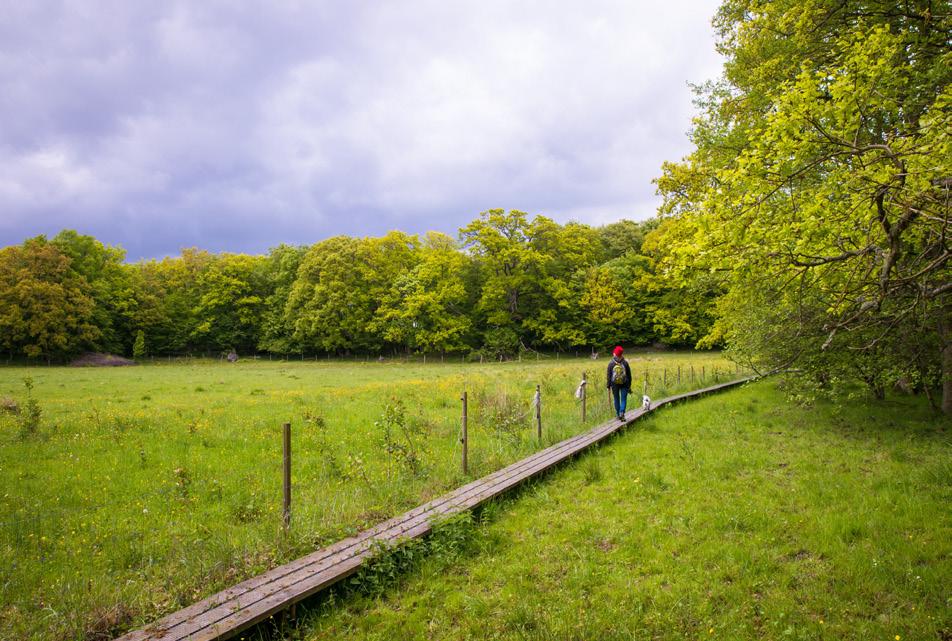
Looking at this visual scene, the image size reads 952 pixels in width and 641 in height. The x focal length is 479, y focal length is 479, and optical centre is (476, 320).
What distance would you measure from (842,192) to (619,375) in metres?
7.86

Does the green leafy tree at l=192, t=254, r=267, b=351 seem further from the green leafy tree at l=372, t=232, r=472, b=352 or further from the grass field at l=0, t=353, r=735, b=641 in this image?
the grass field at l=0, t=353, r=735, b=641

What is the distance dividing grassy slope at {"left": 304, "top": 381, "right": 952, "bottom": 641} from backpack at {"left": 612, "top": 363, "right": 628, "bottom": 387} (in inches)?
138

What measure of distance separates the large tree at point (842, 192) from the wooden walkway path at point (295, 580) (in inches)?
172

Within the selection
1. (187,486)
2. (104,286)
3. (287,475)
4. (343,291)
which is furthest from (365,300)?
(287,475)

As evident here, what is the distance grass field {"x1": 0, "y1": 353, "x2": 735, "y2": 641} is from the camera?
15.4 ft

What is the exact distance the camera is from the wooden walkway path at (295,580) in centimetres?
377

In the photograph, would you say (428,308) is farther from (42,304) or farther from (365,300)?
(42,304)

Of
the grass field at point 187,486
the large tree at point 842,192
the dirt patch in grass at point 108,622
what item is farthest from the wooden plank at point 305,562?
the large tree at point 842,192

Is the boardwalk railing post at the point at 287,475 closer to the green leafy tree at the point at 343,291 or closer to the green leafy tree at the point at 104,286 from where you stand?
the green leafy tree at the point at 343,291

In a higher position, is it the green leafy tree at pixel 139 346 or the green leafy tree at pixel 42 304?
the green leafy tree at pixel 42 304

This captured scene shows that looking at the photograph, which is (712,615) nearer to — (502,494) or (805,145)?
(502,494)

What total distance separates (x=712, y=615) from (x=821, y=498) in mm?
3878

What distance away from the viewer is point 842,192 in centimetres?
546

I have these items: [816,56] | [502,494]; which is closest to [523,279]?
[816,56]
